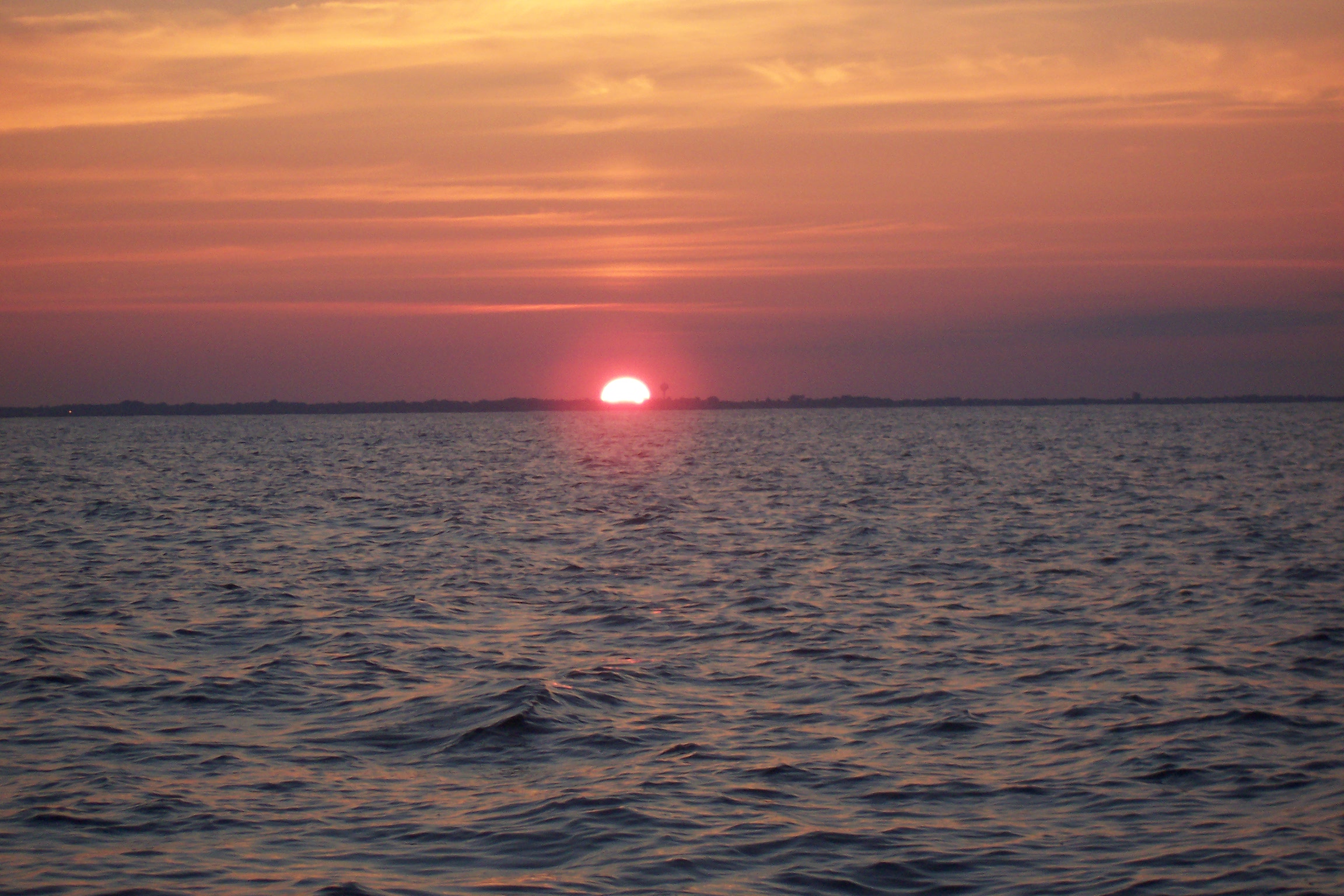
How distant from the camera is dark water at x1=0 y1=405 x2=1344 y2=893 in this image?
1197 centimetres

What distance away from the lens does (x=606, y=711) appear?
1769 cm

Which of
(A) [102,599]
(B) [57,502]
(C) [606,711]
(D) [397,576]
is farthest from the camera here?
(B) [57,502]

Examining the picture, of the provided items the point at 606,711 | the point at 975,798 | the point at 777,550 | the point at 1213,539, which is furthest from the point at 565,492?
the point at 975,798

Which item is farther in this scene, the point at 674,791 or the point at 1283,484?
the point at 1283,484

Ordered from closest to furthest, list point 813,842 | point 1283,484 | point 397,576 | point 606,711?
point 813,842, point 606,711, point 397,576, point 1283,484

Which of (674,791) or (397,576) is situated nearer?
(674,791)

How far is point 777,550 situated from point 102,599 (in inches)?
732

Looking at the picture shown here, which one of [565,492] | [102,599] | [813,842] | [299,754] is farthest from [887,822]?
[565,492]

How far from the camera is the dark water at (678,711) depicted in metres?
12.0

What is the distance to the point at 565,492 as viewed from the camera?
216 ft

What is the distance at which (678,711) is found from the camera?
17.7 m

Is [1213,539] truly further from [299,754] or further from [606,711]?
[299,754]

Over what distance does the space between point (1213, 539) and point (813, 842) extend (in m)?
31.0

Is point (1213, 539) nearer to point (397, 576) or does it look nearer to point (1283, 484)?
point (397, 576)
